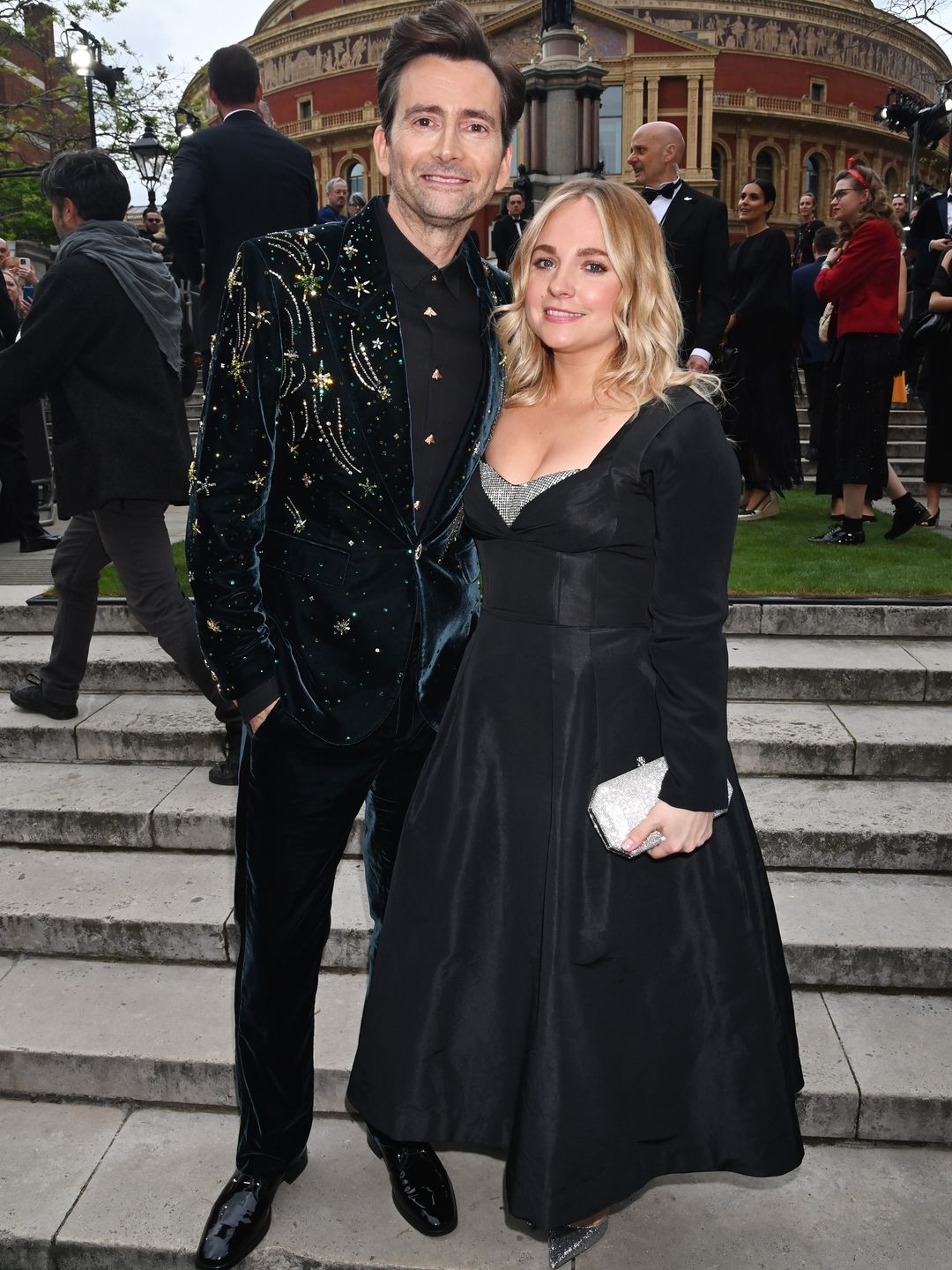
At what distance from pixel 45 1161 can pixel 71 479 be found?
2.41 m

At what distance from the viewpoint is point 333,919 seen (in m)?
3.69

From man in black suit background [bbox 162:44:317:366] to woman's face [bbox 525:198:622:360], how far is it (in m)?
2.68

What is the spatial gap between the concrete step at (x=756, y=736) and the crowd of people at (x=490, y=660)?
7.20 feet

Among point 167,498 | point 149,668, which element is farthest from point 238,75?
point 149,668

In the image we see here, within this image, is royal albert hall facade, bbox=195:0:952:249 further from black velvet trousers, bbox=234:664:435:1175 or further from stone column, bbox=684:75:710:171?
black velvet trousers, bbox=234:664:435:1175

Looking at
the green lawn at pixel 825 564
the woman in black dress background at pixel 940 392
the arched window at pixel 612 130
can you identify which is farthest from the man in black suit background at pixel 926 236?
the arched window at pixel 612 130

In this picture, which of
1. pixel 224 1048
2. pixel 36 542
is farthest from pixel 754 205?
pixel 224 1048

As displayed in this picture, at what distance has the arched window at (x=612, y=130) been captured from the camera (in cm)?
4672

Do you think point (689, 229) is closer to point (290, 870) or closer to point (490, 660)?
point (490, 660)

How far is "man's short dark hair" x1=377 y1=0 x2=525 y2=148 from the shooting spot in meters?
2.17

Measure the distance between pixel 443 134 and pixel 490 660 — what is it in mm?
1063

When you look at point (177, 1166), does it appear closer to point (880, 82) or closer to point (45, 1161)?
point (45, 1161)

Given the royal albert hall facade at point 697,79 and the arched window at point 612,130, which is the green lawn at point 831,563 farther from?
the arched window at point 612,130

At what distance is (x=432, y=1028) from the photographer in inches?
90.3
